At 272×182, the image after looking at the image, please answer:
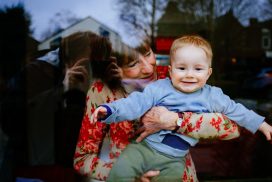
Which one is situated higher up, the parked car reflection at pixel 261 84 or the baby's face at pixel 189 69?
the baby's face at pixel 189 69

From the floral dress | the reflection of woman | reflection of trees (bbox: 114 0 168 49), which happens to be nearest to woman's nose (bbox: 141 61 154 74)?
the reflection of woman

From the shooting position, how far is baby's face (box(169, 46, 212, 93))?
2133mm

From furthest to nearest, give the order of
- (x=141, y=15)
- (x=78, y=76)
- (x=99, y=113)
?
(x=141, y=15) → (x=78, y=76) → (x=99, y=113)

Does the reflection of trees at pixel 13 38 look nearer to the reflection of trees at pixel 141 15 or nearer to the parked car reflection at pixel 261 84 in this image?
the reflection of trees at pixel 141 15

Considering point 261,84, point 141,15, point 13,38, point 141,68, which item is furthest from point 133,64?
point 13,38

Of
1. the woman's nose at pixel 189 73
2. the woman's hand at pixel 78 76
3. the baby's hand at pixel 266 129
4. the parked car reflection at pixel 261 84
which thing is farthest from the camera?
the parked car reflection at pixel 261 84

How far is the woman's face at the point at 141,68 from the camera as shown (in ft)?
7.77

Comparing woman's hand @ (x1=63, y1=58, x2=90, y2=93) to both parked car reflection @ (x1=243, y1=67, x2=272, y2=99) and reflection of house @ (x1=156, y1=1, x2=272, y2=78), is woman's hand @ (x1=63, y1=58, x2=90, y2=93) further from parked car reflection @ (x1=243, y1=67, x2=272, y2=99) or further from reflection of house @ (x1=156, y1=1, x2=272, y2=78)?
parked car reflection @ (x1=243, y1=67, x2=272, y2=99)

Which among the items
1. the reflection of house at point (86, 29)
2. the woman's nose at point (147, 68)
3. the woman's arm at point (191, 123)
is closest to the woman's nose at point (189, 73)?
the woman's arm at point (191, 123)

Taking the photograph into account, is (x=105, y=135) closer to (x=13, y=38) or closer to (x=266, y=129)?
(x=266, y=129)

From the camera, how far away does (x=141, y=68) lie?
2406mm

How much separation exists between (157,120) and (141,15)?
116cm

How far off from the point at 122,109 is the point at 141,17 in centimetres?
122

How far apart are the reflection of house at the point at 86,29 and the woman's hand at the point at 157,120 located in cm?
88
